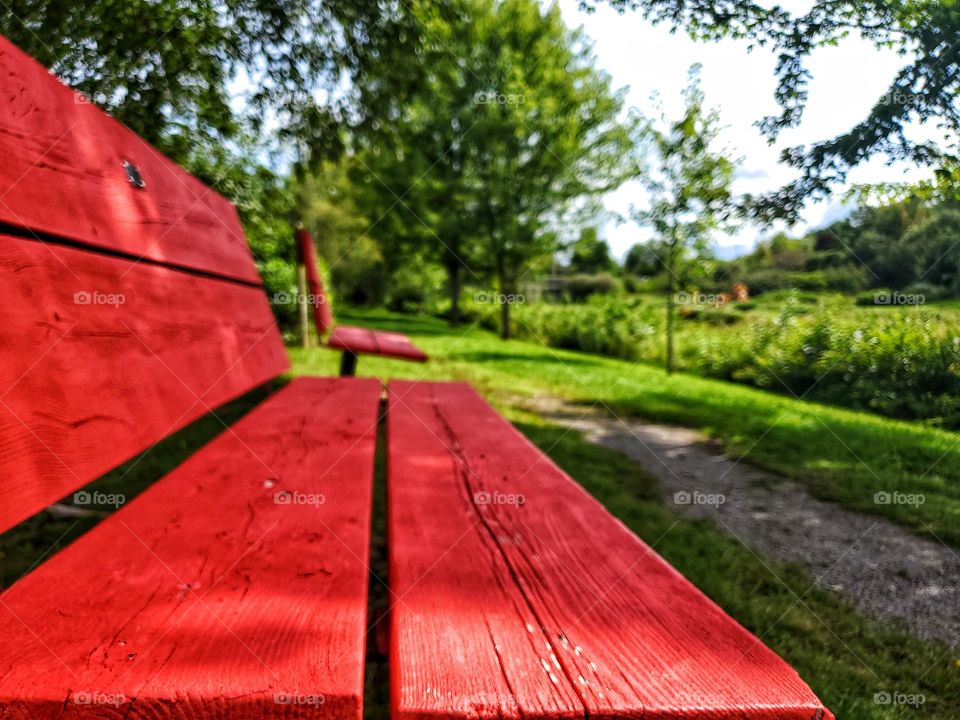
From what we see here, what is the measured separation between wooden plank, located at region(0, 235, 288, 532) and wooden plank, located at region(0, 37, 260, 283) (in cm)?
6

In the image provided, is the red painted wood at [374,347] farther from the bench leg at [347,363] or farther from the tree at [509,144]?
the tree at [509,144]

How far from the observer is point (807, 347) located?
6.77 m

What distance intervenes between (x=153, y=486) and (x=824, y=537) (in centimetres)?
294

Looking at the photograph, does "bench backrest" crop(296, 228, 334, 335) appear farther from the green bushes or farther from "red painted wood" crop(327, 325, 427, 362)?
the green bushes

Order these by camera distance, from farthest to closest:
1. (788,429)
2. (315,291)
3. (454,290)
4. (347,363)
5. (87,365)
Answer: (454,290) < (788,429) < (315,291) < (347,363) < (87,365)

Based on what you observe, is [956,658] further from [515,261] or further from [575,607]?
[515,261]

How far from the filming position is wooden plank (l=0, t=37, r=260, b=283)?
107cm

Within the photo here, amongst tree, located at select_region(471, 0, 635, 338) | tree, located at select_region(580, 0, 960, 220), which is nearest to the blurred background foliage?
tree, located at select_region(580, 0, 960, 220)

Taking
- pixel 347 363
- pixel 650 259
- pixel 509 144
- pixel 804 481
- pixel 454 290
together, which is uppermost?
pixel 509 144

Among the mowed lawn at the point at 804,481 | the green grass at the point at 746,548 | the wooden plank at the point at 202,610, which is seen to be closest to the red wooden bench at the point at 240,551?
the wooden plank at the point at 202,610

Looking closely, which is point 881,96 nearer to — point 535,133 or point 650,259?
point 650,259

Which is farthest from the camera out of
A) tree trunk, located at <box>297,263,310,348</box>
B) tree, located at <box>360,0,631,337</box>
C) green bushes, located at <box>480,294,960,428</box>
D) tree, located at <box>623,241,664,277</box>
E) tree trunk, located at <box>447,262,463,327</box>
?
tree trunk, located at <box>447,262,463,327</box>

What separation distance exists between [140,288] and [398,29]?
4.34m

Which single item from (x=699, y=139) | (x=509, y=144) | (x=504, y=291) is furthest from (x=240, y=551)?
(x=504, y=291)
